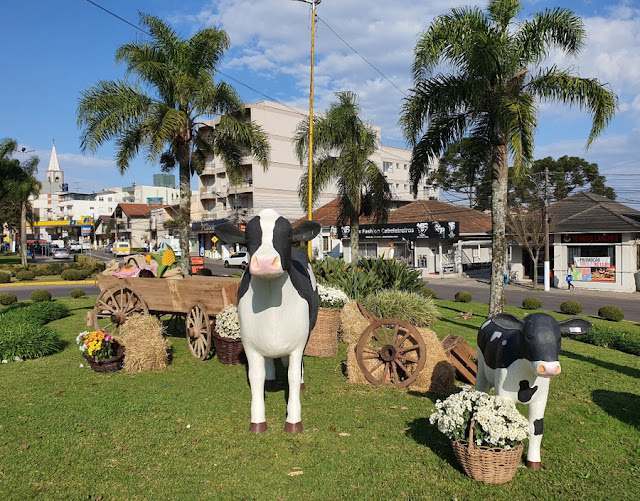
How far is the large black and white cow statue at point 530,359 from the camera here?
4301 millimetres

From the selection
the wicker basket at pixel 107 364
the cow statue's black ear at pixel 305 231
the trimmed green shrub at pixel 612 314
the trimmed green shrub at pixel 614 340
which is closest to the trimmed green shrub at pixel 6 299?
the wicker basket at pixel 107 364

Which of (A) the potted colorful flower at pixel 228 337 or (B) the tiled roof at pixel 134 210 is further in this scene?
(B) the tiled roof at pixel 134 210

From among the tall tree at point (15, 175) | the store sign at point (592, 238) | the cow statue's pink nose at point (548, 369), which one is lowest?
the cow statue's pink nose at point (548, 369)

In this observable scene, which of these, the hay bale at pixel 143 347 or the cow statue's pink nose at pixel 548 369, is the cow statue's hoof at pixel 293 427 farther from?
the hay bale at pixel 143 347

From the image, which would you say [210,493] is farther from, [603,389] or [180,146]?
[180,146]

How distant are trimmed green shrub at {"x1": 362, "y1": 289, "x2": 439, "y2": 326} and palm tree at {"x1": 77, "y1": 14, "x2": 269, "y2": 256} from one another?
8.04m

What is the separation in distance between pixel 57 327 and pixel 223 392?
7685 millimetres

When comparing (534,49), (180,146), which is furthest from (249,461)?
(180,146)

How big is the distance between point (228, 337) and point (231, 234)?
405 centimetres

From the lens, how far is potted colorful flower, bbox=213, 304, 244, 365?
8438 millimetres

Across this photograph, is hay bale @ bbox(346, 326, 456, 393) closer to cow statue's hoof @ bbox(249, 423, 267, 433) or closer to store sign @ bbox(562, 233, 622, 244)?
cow statue's hoof @ bbox(249, 423, 267, 433)

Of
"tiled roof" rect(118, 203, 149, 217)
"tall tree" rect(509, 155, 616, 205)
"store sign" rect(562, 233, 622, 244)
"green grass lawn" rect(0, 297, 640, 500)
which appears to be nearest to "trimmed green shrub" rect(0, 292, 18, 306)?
"green grass lawn" rect(0, 297, 640, 500)

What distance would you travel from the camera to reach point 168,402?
6617mm

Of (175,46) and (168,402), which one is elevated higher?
(175,46)
